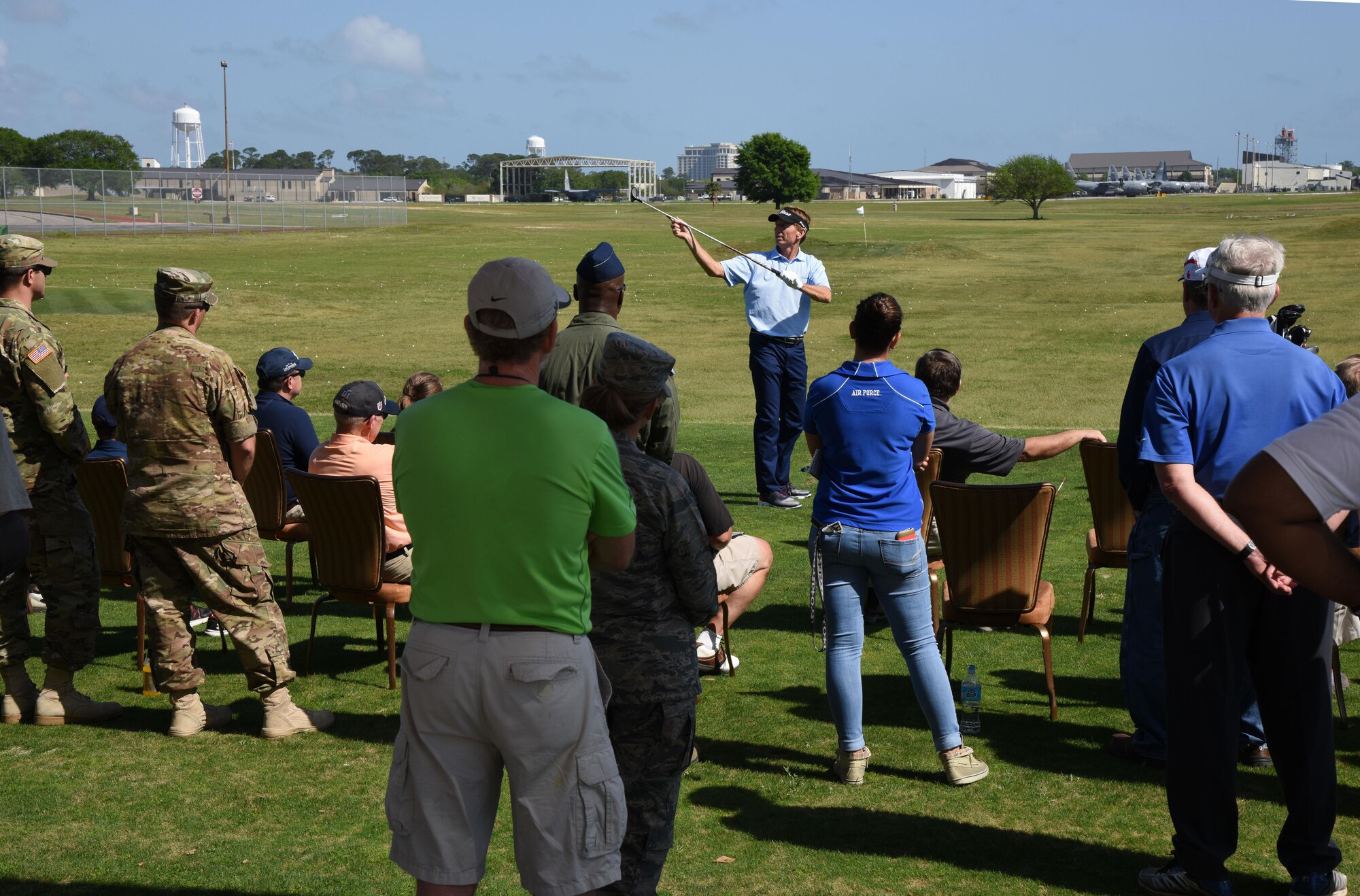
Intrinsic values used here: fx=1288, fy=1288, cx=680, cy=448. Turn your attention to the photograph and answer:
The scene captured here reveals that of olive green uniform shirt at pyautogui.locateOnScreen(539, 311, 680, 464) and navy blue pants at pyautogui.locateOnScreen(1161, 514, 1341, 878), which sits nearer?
navy blue pants at pyautogui.locateOnScreen(1161, 514, 1341, 878)

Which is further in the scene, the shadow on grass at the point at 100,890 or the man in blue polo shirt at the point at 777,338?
the man in blue polo shirt at the point at 777,338

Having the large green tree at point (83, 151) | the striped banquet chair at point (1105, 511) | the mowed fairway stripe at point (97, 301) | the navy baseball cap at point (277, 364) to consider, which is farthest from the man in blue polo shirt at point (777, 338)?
the large green tree at point (83, 151)

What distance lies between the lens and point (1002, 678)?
6047 millimetres

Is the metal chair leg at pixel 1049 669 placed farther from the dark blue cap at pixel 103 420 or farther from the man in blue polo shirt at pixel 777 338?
the dark blue cap at pixel 103 420

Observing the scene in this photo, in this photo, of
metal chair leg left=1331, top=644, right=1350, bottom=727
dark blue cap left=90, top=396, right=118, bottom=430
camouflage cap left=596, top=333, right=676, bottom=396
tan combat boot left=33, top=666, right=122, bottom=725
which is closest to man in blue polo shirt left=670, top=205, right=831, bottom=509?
dark blue cap left=90, top=396, right=118, bottom=430

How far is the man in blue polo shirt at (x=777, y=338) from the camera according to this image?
389 inches

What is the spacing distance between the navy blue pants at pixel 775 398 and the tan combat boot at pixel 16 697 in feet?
19.0

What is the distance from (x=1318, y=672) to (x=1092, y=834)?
1.00 meters

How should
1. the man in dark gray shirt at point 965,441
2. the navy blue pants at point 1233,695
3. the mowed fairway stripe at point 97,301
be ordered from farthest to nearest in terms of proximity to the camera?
the mowed fairway stripe at point 97,301 → the man in dark gray shirt at point 965,441 → the navy blue pants at point 1233,695

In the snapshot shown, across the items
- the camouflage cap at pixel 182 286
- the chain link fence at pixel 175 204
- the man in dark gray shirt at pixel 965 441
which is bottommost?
the man in dark gray shirt at pixel 965 441

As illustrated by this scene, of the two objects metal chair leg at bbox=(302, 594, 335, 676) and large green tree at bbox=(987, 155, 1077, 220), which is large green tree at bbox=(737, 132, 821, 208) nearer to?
large green tree at bbox=(987, 155, 1077, 220)

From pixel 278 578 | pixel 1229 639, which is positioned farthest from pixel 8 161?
pixel 1229 639

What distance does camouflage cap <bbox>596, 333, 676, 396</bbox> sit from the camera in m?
3.36

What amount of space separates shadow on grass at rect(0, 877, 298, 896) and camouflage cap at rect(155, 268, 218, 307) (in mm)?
2144
